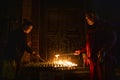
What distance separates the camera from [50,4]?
11430 mm

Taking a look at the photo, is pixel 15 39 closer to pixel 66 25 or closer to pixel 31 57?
pixel 31 57

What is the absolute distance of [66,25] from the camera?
1141 centimetres

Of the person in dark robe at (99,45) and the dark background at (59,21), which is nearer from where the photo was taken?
the person in dark robe at (99,45)

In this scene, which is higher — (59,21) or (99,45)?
(59,21)

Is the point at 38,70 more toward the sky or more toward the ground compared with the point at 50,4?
more toward the ground

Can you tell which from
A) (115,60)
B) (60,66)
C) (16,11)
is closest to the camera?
(60,66)

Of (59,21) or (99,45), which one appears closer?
(99,45)

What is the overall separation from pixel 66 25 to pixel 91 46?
105 inches

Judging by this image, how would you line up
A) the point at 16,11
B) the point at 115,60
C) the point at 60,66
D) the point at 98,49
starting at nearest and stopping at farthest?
the point at 60,66 → the point at 98,49 → the point at 115,60 → the point at 16,11

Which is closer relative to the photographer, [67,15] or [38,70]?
[38,70]

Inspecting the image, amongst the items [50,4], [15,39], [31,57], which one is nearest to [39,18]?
[50,4]

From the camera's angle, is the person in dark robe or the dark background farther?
the dark background

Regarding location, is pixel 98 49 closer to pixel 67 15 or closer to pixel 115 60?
pixel 115 60

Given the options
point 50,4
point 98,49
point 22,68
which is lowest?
point 22,68
